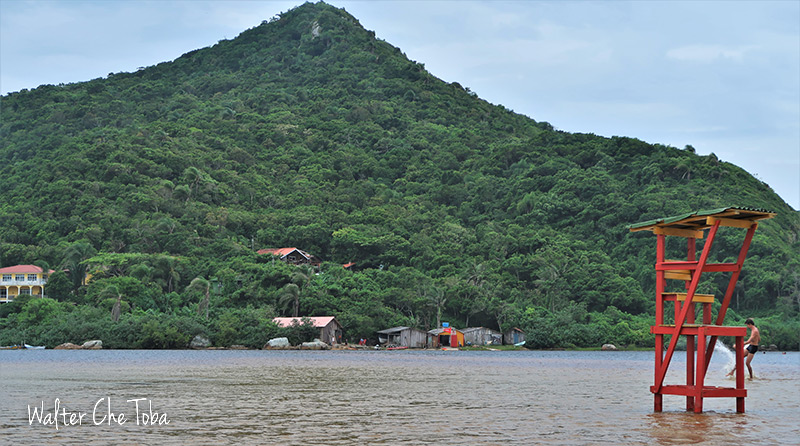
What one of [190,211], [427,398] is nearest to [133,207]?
[190,211]

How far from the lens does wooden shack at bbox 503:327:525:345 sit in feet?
271

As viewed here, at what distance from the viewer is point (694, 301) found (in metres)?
18.6

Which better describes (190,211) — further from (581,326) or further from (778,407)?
(778,407)

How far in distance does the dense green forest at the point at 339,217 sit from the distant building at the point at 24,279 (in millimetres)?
4031

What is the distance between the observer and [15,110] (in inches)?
5940

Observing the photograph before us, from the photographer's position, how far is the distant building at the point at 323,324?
7269 cm

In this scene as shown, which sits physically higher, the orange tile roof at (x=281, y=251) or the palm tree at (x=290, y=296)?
the orange tile roof at (x=281, y=251)

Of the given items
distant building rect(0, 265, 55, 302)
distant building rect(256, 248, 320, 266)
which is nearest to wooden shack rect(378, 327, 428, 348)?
distant building rect(256, 248, 320, 266)

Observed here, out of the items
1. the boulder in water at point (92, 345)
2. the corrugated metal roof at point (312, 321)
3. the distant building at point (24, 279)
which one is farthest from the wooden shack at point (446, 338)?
the distant building at point (24, 279)

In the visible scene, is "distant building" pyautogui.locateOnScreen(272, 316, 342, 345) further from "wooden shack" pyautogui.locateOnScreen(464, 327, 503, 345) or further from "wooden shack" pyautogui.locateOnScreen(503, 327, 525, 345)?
"wooden shack" pyautogui.locateOnScreen(503, 327, 525, 345)

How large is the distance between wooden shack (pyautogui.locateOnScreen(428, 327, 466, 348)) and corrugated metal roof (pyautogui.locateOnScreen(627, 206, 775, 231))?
60371 millimetres

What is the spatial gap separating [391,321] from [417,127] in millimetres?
86618

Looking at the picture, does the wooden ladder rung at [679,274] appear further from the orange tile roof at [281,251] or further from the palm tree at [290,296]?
the orange tile roof at [281,251]

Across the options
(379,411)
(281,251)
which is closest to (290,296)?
(281,251)
